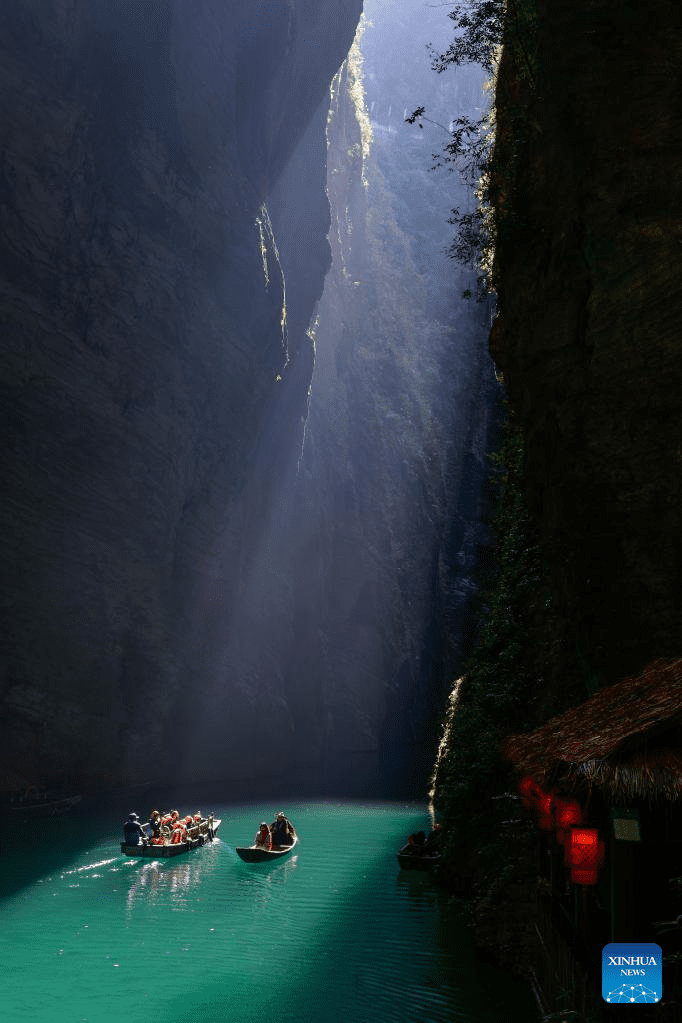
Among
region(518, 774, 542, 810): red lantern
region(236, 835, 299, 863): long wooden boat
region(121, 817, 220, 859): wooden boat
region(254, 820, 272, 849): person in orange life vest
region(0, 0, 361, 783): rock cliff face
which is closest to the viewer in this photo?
region(518, 774, 542, 810): red lantern

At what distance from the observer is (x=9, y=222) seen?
34562mm

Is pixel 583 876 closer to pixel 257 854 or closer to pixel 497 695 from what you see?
pixel 497 695

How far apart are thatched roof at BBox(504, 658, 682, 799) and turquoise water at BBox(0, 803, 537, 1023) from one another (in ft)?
16.0

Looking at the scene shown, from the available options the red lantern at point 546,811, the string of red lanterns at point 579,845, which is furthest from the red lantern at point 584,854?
the red lantern at point 546,811

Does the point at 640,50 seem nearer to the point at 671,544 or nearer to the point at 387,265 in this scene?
the point at 671,544

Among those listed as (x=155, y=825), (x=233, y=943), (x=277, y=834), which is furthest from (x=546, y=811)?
(x=155, y=825)

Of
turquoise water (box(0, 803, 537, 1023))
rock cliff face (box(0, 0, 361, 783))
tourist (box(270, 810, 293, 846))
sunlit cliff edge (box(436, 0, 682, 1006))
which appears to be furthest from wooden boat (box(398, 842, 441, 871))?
rock cliff face (box(0, 0, 361, 783))

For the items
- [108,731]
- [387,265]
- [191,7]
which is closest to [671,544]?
[108,731]

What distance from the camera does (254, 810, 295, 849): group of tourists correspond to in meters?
24.5

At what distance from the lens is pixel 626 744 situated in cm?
784

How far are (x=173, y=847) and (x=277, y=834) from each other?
2955mm

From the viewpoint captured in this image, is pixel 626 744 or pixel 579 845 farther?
pixel 579 845

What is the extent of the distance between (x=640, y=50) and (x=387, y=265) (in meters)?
79.6

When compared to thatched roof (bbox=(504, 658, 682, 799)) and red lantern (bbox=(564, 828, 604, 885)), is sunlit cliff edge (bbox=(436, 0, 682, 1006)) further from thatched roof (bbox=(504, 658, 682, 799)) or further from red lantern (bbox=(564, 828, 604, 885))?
red lantern (bbox=(564, 828, 604, 885))
